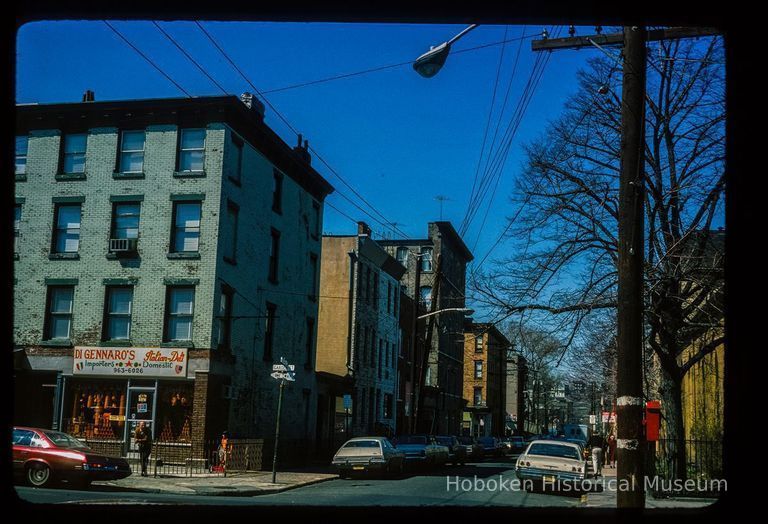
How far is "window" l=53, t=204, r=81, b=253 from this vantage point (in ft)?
97.4

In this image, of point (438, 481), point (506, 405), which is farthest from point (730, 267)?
point (506, 405)

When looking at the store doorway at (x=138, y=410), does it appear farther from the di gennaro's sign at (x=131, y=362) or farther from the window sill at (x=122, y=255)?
the window sill at (x=122, y=255)

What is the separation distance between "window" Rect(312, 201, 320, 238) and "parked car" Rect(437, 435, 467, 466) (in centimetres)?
1167

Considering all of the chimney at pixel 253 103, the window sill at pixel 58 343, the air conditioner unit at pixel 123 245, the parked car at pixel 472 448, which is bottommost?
the parked car at pixel 472 448

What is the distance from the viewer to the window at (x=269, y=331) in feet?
110

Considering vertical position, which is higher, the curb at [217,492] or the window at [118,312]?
the window at [118,312]

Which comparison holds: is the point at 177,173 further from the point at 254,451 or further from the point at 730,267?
the point at 730,267

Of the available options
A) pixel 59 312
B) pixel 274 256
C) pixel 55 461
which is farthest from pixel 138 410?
pixel 55 461

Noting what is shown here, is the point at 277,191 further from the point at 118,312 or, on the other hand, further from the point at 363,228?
the point at 363,228

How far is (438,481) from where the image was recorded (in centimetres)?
2733

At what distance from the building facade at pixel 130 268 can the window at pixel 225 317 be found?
0.08m

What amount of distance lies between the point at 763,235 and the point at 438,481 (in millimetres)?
24467

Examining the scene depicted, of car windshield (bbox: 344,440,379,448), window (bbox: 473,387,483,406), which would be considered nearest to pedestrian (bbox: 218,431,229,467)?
car windshield (bbox: 344,440,379,448)

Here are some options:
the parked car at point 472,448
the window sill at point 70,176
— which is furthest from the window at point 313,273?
the window sill at point 70,176
